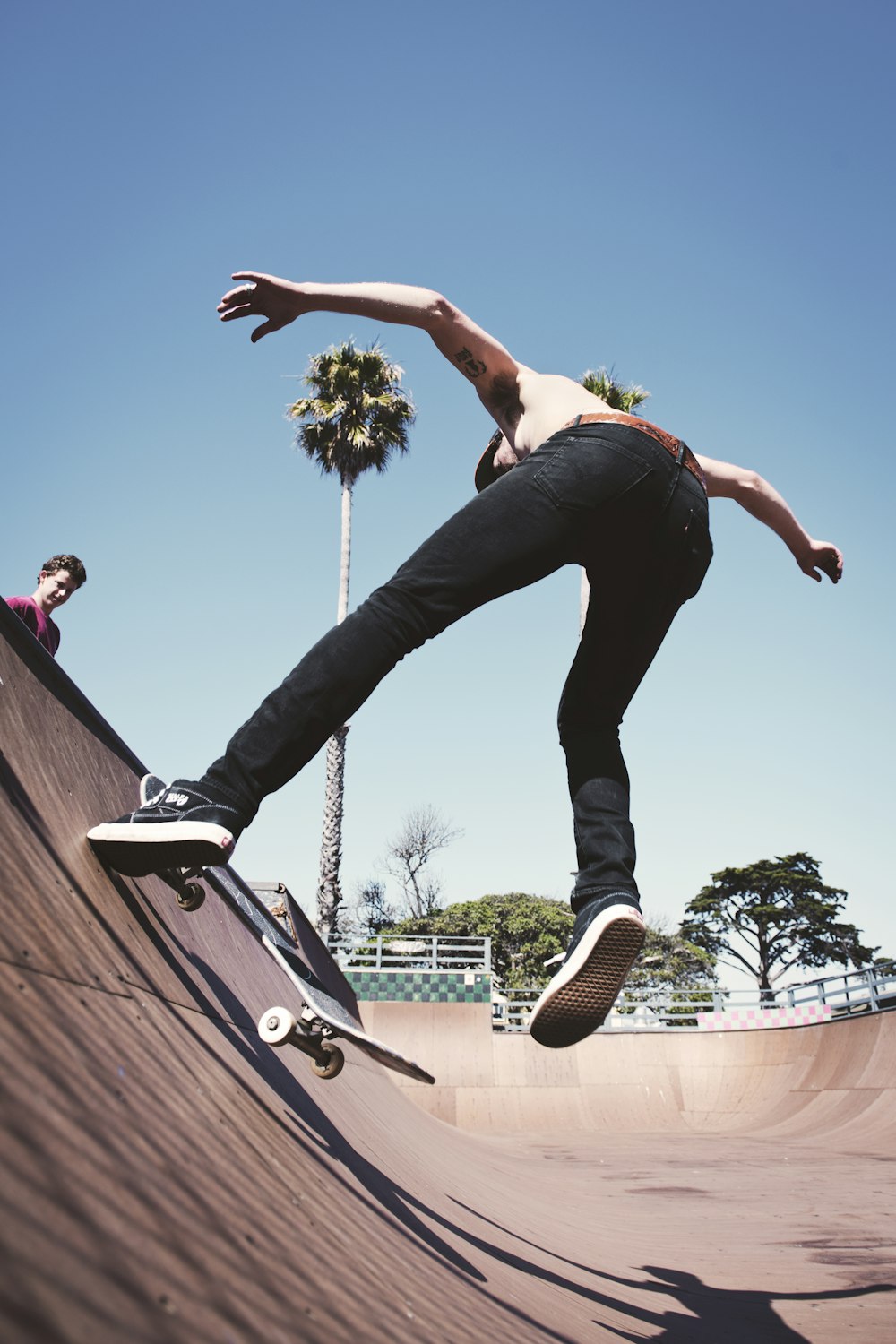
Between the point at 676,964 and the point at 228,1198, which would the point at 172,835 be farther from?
the point at 676,964

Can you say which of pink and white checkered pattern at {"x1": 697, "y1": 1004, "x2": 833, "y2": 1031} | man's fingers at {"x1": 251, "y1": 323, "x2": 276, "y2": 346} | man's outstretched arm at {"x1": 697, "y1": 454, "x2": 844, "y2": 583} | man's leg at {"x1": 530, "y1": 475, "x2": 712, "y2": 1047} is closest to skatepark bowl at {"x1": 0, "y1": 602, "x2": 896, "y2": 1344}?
man's leg at {"x1": 530, "y1": 475, "x2": 712, "y2": 1047}

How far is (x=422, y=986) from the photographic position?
16.8 m

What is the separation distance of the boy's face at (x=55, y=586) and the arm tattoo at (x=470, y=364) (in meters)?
2.88

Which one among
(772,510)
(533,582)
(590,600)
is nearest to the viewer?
(533,582)

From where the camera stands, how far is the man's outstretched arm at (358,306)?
1.88 m

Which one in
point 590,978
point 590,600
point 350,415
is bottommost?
point 590,978

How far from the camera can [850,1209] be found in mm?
3533

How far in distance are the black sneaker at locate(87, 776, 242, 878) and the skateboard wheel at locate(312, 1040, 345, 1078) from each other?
51 centimetres

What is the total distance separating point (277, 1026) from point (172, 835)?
15.2 inches

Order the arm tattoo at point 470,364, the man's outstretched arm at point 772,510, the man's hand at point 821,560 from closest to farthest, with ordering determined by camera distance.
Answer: the arm tattoo at point 470,364
the man's outstretched arm at point 772,510
the man's hand at point 821,560

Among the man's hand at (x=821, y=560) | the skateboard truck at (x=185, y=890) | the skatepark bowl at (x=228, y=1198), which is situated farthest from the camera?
the man's hand at (x=821, y=560)

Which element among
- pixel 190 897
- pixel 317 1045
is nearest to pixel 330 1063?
pixel 317 1045

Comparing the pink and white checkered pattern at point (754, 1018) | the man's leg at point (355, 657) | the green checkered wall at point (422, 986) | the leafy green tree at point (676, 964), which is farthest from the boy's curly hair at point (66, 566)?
the leafy green tree at point (676, 964)

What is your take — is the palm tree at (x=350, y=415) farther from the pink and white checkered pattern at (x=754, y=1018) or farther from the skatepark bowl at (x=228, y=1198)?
the skatepark bowl at (x=228, y=1198)
